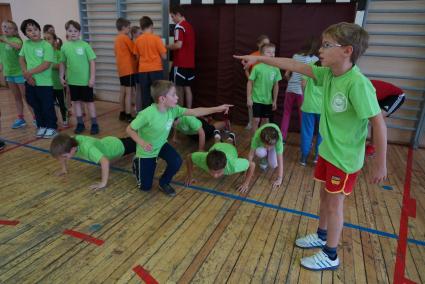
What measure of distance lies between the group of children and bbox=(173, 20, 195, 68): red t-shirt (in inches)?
15.5

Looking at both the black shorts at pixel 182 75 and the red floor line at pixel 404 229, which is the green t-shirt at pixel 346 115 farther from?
the black shorts at pixel 182 75

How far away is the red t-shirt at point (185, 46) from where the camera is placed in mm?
4919

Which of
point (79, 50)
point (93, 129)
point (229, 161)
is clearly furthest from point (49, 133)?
point (229, 161)

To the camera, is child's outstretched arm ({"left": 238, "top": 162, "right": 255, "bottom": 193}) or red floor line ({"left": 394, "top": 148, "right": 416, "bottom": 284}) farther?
child's outstretched arm ({"left": 238, "top": 162, "right": 255, "bottom": 193})

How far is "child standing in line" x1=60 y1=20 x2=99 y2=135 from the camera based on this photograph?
4258mm

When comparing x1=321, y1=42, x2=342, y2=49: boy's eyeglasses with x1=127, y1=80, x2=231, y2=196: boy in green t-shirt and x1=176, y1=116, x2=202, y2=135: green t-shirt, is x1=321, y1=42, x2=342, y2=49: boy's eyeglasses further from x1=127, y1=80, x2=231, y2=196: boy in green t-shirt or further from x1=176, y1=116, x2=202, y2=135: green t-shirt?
x1=176, y1=116, x2=202, y2=135: green t-shirt

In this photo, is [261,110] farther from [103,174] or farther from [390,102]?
[103,174]

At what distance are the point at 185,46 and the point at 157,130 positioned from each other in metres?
2.71

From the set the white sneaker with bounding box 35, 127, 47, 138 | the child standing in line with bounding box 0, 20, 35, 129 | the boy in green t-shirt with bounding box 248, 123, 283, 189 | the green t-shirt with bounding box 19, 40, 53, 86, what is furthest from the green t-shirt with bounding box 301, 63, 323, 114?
the child standing in line with bounding box 0, 20, 35, 129

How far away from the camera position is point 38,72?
13.4 feet

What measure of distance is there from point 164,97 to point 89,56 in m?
2.27

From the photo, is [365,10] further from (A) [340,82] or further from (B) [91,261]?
(B) [91,261]

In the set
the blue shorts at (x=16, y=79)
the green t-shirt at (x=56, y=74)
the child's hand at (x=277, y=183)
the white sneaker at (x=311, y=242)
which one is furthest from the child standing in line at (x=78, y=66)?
the white sneaker at (x=311, y=242)

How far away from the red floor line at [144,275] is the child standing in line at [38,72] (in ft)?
10.1
